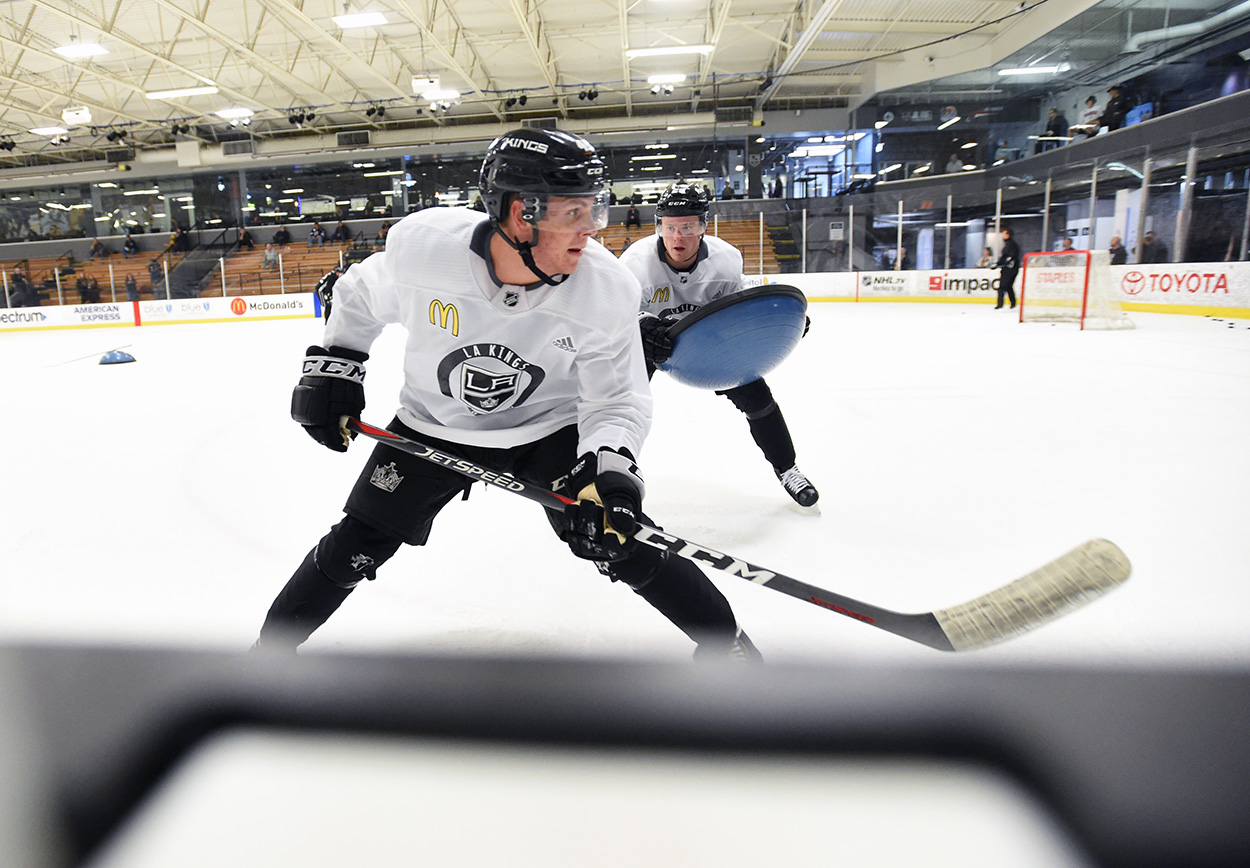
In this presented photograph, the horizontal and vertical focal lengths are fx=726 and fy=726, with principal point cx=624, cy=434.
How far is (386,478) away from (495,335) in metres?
0.40

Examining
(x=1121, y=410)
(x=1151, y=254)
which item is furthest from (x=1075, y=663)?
(x=1151, y=254)

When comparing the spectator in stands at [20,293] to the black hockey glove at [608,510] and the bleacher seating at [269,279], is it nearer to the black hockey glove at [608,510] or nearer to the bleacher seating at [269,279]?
the bleacher seating at [269,279]

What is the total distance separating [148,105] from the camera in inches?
728

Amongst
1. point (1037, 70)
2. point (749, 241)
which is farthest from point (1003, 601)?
point (1037, 70)

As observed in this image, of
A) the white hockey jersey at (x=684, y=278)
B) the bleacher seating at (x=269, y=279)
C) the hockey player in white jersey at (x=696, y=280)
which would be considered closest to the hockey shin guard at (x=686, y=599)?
the hockey player in white jersey at (x=696, y=280)

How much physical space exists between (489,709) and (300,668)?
0.36ft

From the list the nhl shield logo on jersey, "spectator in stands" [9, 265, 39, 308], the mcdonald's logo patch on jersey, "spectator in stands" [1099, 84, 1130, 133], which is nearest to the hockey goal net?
"spectator in stands" [1099, 84, 1130, 133]

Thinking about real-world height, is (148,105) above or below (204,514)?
above

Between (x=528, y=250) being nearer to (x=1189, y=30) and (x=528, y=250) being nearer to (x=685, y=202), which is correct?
(x=685, y=202)

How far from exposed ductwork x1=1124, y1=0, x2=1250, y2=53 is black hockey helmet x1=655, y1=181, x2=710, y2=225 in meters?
12.0

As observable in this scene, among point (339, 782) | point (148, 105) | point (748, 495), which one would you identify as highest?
point (148, 105)

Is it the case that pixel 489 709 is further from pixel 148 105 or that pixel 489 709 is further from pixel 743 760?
pixel 148 105

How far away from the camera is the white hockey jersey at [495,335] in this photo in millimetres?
1546

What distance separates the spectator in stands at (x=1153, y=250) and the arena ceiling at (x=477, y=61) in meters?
4.02
